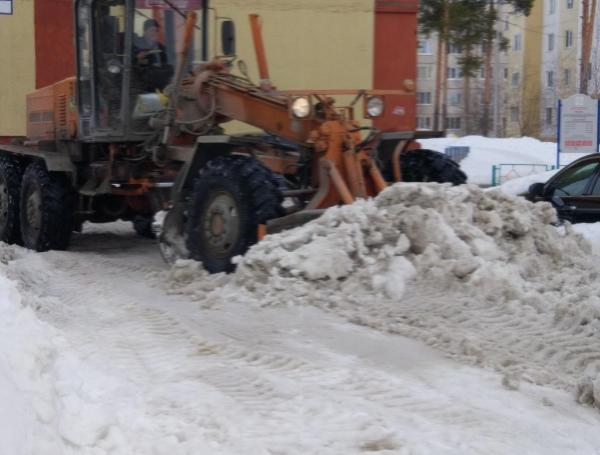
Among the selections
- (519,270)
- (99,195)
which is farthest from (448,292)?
(99,195)

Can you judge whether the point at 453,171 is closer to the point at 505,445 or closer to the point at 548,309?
the point at 548,309

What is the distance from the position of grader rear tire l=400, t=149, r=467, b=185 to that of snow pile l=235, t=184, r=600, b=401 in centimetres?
138

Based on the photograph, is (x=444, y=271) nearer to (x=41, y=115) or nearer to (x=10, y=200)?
(x=10, y=200)

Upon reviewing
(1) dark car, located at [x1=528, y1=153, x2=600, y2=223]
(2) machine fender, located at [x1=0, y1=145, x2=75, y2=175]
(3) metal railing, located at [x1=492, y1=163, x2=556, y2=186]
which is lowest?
(3) metal railing, located at [x1=492, y1=163, x2=556, y2=186]

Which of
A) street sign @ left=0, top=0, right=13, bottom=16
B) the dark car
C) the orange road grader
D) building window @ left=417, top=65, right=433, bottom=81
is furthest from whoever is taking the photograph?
building window @ left=417, top=65, right=433, bottom=81

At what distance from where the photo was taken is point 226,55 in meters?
9.84

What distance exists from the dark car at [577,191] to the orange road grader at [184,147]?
170cm

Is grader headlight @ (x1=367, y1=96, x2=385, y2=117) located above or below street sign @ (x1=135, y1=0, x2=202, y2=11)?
below

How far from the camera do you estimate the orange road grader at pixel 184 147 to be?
28.1ft

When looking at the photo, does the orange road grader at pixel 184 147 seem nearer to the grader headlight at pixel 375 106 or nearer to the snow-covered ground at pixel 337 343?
the grader headlight at pixel 375 106

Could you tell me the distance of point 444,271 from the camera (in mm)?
7277

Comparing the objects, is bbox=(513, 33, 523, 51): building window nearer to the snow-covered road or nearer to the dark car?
the dark car

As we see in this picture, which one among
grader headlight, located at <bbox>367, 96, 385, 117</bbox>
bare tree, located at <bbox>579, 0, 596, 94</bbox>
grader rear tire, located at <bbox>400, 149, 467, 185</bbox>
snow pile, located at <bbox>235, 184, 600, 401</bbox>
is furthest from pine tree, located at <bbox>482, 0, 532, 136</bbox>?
snow pile, located at <bbox>235, 184, 600, 401</bbox>

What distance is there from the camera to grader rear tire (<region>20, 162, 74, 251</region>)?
1103cm
